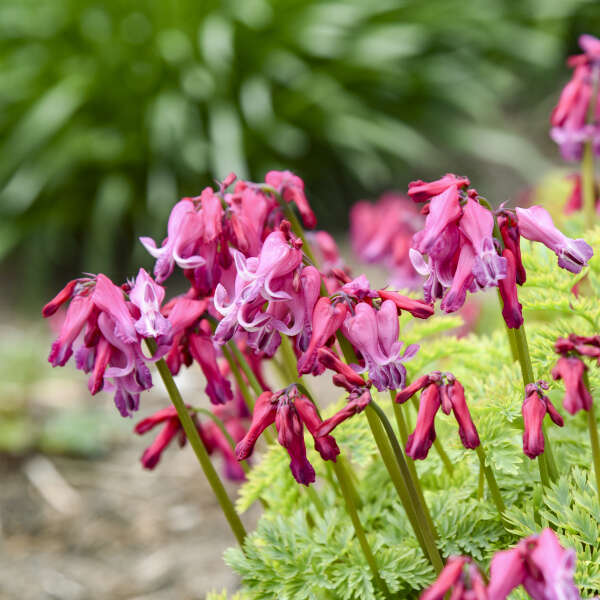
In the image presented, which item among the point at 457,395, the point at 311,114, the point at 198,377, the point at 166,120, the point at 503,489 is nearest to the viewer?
the point at 457,395

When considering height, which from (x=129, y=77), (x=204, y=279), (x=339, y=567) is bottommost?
(x=339, y=567)

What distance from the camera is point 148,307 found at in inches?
61.9

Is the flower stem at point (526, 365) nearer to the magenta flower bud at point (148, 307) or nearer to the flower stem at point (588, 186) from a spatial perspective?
the magenta flower bud at point (148, 307)

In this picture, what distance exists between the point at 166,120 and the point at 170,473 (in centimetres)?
376

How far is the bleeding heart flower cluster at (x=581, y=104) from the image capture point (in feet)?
8.52

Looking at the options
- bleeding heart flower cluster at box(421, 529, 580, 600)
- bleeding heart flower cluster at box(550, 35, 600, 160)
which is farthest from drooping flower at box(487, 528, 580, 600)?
bleeding heart flower cluster at box(550, 35, 600, 160)

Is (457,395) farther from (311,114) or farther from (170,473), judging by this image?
(311,114)

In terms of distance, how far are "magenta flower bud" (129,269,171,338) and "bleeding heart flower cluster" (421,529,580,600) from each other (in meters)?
0.73

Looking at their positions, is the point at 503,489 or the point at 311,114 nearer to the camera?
the point at 503,489

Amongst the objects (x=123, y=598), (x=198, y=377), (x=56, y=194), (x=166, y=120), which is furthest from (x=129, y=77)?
(x=123, y=598)

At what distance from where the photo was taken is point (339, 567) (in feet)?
5.65

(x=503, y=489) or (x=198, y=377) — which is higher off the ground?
(x=198, y=377)

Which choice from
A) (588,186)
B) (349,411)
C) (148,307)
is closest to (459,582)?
(349,411)

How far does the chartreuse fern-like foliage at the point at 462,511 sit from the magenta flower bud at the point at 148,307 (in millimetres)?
520
